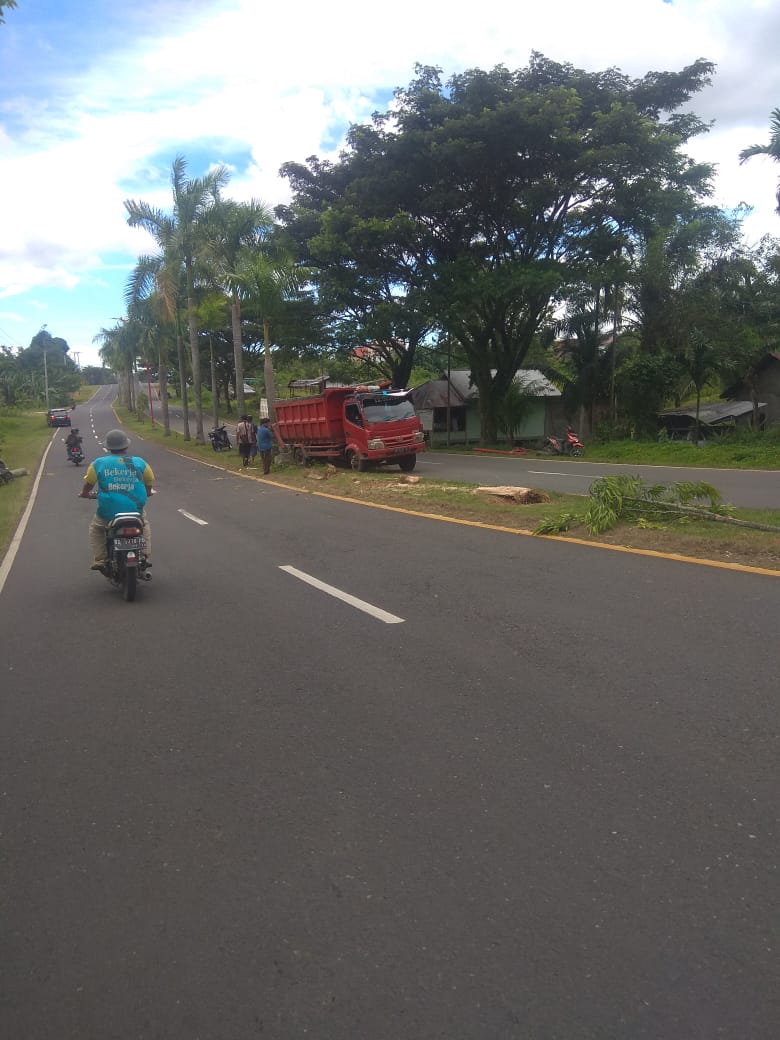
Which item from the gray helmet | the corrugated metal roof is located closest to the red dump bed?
the gray helmet

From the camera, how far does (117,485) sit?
8.33 meters

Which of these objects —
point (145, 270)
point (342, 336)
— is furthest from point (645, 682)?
point (145, 270)

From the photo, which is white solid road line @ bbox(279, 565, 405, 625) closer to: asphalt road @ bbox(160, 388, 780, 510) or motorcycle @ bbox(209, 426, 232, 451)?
asphalt road @ bbox(160, 388, 780, 510)

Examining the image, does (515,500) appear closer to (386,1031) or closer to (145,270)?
(386,1031)

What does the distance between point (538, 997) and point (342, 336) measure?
34.5 metres

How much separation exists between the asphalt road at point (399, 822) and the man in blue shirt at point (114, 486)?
4.42 feet

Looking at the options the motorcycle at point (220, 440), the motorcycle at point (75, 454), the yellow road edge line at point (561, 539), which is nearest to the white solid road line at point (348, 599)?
the yellow road edge line at point (561, 539)

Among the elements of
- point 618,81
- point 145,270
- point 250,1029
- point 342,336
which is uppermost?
point 618,81

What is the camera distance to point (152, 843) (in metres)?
3.49

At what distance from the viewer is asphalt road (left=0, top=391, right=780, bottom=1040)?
8.34 feet

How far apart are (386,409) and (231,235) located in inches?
480

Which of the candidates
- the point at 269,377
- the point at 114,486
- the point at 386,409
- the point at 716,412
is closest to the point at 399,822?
the point at 114,486

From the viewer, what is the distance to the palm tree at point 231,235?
30.1 metres

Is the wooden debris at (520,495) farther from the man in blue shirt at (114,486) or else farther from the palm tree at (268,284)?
the palm tree at (268,284)
